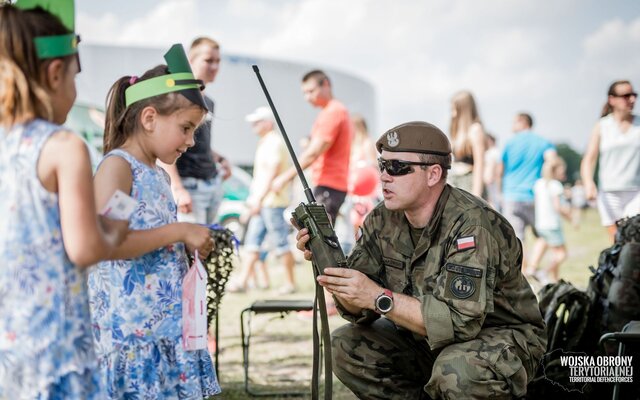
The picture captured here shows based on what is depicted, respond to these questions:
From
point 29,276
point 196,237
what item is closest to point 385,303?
point 196,237

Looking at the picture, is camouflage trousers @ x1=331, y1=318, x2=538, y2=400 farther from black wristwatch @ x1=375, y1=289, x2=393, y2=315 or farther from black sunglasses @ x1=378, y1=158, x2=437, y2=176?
black sunglasses @ x1=378, y1=158, x2=437, y2=176

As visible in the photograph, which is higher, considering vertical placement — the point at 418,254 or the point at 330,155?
the point at 330,155

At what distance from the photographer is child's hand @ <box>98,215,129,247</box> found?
76.9 inches

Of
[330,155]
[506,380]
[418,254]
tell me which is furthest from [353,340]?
[330,155]

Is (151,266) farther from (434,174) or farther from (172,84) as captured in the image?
(434,174)

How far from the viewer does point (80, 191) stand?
1.76 meters

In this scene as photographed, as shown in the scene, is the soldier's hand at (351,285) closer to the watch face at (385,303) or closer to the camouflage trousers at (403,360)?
the watch face at (385,303)

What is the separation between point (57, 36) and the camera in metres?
1.85

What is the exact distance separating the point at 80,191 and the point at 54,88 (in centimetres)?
30

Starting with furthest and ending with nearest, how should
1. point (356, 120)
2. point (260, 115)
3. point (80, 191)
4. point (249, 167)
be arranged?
point (249, 167) < point (356, 120) < point (260, 115) < point (80, 191)

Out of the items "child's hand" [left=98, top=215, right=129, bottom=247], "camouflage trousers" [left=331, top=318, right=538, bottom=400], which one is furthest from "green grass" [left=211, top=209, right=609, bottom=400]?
"child's hand" [left=98, top=215, right=129, bottom=247]

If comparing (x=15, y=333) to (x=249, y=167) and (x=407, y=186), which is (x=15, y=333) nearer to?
(x=407, y=186)

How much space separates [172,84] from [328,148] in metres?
3.68

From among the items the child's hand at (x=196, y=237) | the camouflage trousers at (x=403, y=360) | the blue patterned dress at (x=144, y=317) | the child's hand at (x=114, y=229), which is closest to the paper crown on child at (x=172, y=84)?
the blue patterned dress at (x=144, y=317)
